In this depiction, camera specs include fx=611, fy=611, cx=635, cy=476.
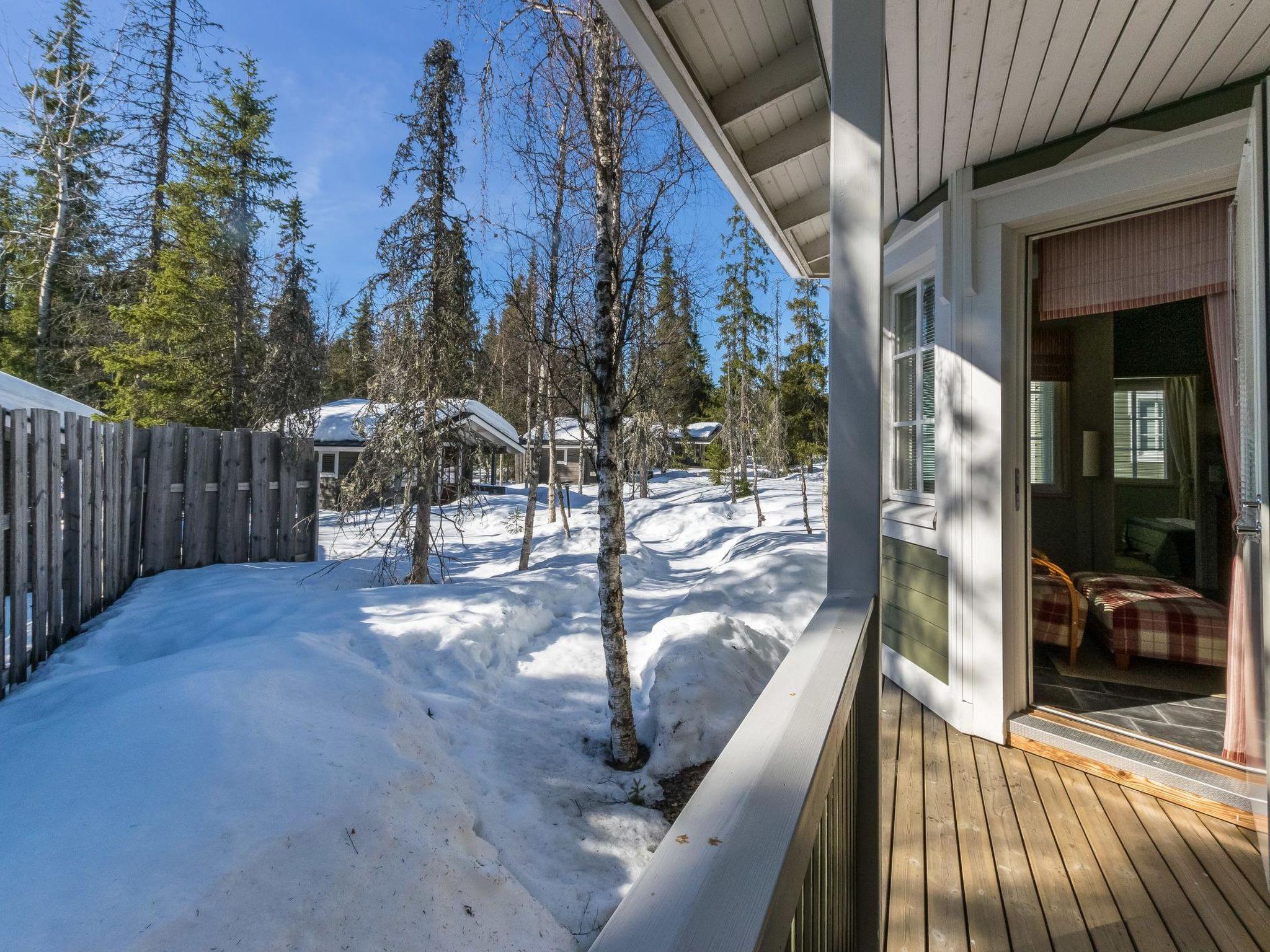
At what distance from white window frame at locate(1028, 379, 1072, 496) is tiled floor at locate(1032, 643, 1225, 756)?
2684mm

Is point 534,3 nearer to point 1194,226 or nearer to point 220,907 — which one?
point 1194,226

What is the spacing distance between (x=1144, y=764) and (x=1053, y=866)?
859 mm

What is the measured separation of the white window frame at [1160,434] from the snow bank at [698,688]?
4.81 m

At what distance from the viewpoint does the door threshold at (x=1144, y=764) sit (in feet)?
7.46

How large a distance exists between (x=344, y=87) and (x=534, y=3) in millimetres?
8712

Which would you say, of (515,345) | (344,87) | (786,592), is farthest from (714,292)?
(344,87)

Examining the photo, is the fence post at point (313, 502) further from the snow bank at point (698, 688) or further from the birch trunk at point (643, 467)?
the birch trunk at point (643, 467)

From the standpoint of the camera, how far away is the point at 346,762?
7.34 ft

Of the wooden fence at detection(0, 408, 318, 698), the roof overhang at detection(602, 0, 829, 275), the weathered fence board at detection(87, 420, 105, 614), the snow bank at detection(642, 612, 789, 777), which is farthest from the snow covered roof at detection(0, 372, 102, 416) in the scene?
the roof overhang at detection(602, 0, 829, 275)

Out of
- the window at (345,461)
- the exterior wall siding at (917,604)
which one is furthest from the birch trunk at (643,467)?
the exterior wall siding at (917,604)

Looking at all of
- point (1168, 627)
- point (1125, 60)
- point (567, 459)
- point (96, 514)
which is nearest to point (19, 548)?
point (96, 514)

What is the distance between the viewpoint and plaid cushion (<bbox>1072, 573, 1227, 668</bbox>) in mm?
3549

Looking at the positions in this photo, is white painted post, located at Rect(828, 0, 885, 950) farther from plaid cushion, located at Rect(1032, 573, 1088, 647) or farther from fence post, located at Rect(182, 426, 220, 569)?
fence post, located at Rect(182, 426, 220, 569)

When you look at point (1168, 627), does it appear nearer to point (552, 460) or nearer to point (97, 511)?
point (97, 511)
